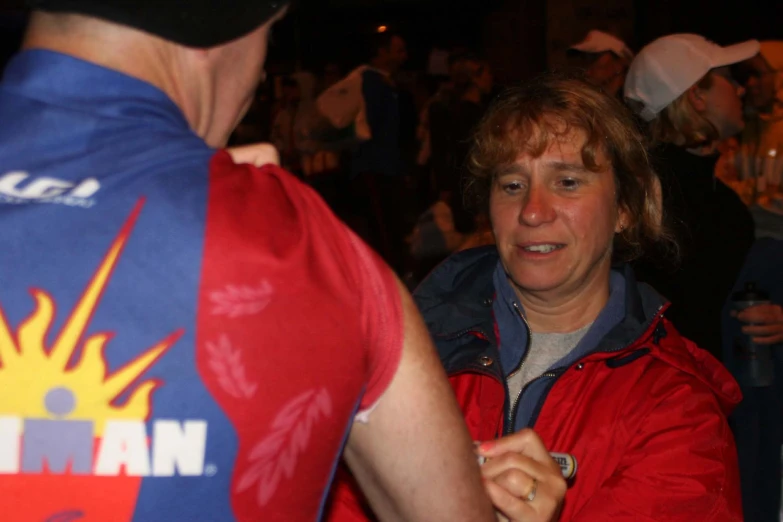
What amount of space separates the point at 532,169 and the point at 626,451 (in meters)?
0.74

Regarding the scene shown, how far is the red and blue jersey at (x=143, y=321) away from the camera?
0.88 metres

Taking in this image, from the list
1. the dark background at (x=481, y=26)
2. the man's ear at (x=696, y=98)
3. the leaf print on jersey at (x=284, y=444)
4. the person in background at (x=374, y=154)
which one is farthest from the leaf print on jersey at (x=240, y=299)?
the dark background at (x=481, y=26)

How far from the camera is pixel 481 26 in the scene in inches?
592

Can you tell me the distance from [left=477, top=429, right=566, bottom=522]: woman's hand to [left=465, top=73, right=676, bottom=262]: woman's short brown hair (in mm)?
914

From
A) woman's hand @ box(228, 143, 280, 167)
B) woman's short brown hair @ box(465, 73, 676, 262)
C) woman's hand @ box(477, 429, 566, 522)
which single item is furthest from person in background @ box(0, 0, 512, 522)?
woman's short brown hair @ box(465, 73, 676, 262)

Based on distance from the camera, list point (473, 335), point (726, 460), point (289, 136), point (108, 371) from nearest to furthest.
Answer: point (108, 371) → point (726, 460) → point (473, 335) → point (289, 136)

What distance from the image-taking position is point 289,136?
959 centimetres

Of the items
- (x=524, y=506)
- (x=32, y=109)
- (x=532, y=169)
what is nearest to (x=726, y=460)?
(x=524, y=506)

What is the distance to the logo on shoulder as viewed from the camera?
894mm

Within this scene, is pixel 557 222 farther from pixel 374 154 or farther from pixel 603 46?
pixel 374 154

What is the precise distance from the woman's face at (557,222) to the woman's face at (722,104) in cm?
144

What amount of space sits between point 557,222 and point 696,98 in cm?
153

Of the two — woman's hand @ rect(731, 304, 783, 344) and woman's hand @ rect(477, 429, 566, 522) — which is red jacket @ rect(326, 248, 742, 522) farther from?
woman's hand @ rect(731, 304, 783, 344)

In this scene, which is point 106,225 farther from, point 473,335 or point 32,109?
point 473,335
